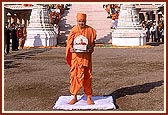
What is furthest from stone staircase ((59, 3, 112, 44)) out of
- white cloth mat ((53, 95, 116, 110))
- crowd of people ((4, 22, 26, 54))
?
white cloth mat ((53, 95, 116, 110))

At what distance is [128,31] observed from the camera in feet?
72.6

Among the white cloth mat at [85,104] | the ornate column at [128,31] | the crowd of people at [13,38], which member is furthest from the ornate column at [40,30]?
the white cloth mat at [85,104]

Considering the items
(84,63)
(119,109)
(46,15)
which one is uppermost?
(46,15)

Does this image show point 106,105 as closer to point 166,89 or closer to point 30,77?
point 166,89

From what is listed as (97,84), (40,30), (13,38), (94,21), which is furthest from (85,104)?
(94,21)

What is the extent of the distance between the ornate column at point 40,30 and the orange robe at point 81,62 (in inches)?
610

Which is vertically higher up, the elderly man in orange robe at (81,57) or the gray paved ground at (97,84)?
the elderly man in orange robe at (81,57)

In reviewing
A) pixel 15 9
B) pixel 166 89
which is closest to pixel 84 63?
pixel 166 89

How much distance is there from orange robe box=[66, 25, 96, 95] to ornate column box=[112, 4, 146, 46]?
1536 centimetres

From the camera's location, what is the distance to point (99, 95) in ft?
25.5

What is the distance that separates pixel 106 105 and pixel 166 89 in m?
1.48

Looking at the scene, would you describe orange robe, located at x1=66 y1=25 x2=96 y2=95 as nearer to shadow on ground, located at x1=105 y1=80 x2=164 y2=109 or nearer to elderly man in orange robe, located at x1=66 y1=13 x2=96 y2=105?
elderly man in orange robe, located at x1=66 y1=13 x2=96 y2=105

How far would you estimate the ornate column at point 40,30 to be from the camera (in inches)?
870

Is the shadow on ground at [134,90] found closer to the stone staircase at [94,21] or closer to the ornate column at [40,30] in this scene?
the ornate column at [40,30]
